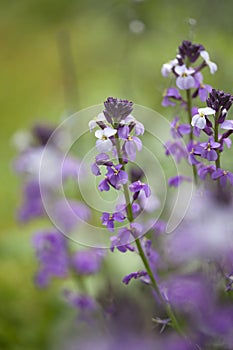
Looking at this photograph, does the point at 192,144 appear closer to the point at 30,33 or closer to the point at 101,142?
the point at 101,142

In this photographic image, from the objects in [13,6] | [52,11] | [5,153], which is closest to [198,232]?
[5,153]

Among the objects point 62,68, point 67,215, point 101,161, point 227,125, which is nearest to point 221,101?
point 227,125

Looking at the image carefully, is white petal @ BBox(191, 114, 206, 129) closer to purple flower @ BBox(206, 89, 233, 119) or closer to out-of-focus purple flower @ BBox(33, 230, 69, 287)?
purple flower @ BBox(206, 89, 233, 119)

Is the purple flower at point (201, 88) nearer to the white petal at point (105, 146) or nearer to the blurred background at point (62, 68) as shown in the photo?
the blurred background at point (62, 68)

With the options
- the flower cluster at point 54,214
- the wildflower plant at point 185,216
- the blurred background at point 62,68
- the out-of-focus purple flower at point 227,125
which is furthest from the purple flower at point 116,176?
the flower cluster at point 54,214

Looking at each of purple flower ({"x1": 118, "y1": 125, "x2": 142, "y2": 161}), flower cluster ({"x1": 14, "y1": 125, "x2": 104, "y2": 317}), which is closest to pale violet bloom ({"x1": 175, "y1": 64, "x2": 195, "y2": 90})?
purple flower ({"x1": 118, "y1": 125, "x2": 142, "y2": 161})

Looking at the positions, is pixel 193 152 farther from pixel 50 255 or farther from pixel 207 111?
pixel 50 255
